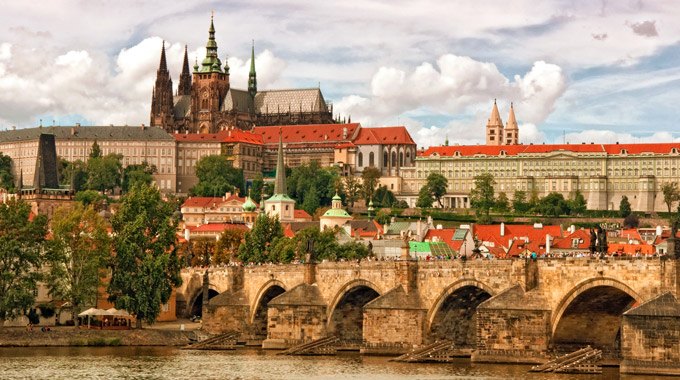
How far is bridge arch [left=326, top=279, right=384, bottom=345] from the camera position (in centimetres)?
7412

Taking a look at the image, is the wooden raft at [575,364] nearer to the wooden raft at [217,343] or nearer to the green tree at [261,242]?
the wooden raft at [217,343]

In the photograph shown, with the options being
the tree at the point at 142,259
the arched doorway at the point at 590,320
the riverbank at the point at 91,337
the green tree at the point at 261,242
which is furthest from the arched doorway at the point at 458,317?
the green tree at the point at 261,242

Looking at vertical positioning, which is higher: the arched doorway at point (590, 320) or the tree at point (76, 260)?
the tree at point (76, 260)

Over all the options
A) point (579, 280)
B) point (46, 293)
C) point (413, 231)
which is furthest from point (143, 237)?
point (413, 231)

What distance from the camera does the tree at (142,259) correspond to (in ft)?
272

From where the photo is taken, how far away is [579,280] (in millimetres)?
58156

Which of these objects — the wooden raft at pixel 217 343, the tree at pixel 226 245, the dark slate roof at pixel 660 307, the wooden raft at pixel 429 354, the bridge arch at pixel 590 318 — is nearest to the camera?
the dark slate roof at pixel 660 307

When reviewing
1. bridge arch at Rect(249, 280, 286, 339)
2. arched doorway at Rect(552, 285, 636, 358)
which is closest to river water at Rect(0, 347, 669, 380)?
arched doorway at Rect(552, 285, 636, 358)

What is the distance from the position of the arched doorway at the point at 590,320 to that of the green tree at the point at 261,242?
45.5 metres

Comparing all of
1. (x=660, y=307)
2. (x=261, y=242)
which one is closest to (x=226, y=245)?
(x=261, y=242)

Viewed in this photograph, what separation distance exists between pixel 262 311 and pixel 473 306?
19871 millimetres

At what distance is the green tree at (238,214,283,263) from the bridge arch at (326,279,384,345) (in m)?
28.3

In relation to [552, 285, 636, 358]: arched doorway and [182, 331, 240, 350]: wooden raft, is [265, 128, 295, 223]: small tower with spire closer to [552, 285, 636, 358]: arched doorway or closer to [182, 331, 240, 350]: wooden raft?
[182, 331, 240, 350]: wooden raft

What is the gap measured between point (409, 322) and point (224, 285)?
81.8ft
